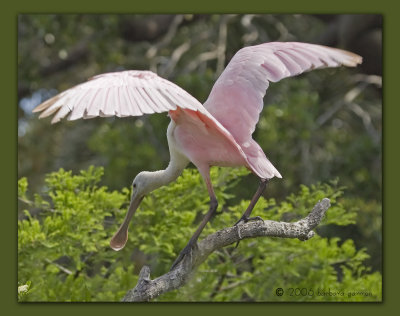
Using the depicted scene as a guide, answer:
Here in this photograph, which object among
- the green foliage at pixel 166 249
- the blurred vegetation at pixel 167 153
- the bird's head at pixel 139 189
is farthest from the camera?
the blurred vegetation at pixel 167 153

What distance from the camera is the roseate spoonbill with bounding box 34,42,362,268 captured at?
2977 millimetres

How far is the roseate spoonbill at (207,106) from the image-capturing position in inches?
117

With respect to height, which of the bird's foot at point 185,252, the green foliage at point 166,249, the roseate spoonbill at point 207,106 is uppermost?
the roseate spoonbill at point 207,106

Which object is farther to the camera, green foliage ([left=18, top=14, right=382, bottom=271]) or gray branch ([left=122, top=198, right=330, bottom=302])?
green foliage ([left=18, top=14, right=382, bottom=271])

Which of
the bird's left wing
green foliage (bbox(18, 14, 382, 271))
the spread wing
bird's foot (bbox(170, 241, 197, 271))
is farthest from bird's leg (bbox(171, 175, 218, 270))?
green foliage (bbox(18, 14, 382, 271))

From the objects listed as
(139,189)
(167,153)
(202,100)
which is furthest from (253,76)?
(167,153)

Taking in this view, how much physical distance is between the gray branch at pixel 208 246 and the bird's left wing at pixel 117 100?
2.17 ft

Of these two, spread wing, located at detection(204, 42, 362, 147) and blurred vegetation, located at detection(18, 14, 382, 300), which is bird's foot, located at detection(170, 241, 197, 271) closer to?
spread wing, located at detection(204, 42, 362, 147)

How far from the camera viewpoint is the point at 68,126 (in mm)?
8125

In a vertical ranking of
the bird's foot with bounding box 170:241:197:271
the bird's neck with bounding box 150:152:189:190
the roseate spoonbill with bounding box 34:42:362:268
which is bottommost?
the bird's foot with bounding box 170:241:197:271

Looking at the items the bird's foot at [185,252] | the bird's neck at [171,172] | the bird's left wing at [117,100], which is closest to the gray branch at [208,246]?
the bird's foot at [185,252]

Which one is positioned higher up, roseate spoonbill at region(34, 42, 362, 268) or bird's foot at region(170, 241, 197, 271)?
roseate spoonbill at region(34, 42, 362, 268)

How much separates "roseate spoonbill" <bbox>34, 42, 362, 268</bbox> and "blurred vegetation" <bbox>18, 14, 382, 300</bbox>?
2.61ft

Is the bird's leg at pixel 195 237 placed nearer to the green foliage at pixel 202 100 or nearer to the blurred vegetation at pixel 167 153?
the blurred vegetation at pixel 167 153
